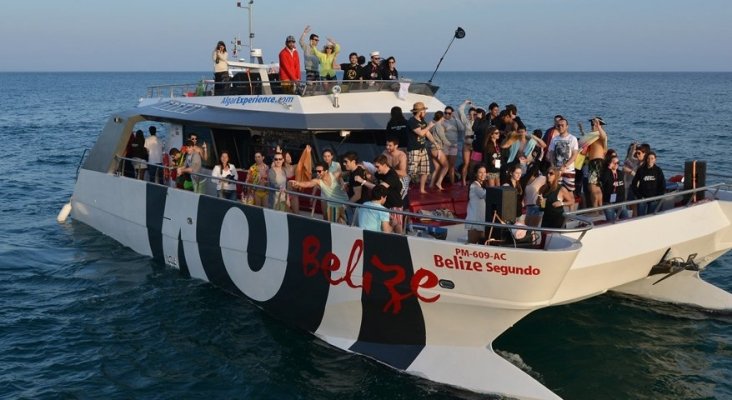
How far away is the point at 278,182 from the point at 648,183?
509cm

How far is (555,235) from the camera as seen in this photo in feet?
25.1

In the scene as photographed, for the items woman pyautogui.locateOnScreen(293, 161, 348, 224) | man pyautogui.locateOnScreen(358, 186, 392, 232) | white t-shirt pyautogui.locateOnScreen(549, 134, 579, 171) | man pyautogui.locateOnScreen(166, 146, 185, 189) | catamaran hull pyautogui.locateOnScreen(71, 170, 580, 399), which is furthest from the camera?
man pyautogui.locateOnScreen(166, 146, 185, 189)

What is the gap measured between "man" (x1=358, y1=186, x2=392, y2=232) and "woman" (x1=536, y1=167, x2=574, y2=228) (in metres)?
1.82

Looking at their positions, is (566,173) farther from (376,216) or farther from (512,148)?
(376,216)

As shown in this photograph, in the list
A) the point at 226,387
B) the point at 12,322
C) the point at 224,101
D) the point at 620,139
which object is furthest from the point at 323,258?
the point at 620,139

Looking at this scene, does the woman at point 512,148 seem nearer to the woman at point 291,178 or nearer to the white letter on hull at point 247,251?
the woman at point 291,178

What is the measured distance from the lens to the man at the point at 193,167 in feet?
37.1

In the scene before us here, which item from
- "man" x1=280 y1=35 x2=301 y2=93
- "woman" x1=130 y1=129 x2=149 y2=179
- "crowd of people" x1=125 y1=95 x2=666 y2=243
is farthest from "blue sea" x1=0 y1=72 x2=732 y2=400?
"man" x1=280 y1=35 x2=301 y2=93

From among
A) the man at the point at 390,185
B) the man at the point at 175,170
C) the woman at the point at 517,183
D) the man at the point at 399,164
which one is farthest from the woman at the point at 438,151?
the man at the point at 175,170

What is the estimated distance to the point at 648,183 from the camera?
9.41m

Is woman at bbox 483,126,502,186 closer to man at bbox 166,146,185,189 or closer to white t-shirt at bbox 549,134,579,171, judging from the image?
white t-shirt at bbox 549,134,579,171

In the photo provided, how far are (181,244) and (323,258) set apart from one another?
3.91 metres

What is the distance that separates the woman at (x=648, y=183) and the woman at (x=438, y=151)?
271cm

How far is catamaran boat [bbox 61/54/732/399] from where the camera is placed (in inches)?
309
